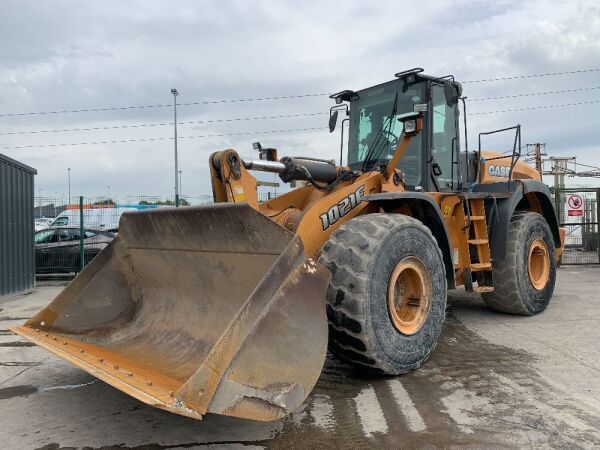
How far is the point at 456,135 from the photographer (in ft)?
21.0

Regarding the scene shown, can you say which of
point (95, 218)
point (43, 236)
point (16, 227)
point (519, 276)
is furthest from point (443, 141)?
point (43, 236)

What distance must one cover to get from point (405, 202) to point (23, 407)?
380 cm

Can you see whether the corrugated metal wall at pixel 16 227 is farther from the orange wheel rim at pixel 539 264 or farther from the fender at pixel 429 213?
the orange wheel rim at pixel 539 264

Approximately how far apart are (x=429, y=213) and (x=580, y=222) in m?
15.1

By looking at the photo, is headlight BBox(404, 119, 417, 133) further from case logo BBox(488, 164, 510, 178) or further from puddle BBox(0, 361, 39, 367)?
puddle BBox(0, 361, 39, 367)

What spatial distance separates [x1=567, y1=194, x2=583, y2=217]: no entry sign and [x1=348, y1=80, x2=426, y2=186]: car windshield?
46.6 feet

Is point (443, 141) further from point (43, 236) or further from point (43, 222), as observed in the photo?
point (43, 222)

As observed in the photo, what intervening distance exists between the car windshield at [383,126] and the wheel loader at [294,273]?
16 mm

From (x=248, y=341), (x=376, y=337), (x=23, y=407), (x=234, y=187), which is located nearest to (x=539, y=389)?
(x=376, y=337)

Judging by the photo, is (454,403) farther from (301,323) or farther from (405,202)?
(405,202)

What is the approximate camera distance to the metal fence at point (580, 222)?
15469 millimetres

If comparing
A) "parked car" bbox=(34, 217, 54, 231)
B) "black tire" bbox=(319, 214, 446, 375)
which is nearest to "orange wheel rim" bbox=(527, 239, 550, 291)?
"black tire" bbox=(319, 214, 446, 375)

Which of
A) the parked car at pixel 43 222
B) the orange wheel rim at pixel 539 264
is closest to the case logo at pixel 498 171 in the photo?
the orange wheel rim at pixel 539 264

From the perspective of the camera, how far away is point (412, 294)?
470 cm
